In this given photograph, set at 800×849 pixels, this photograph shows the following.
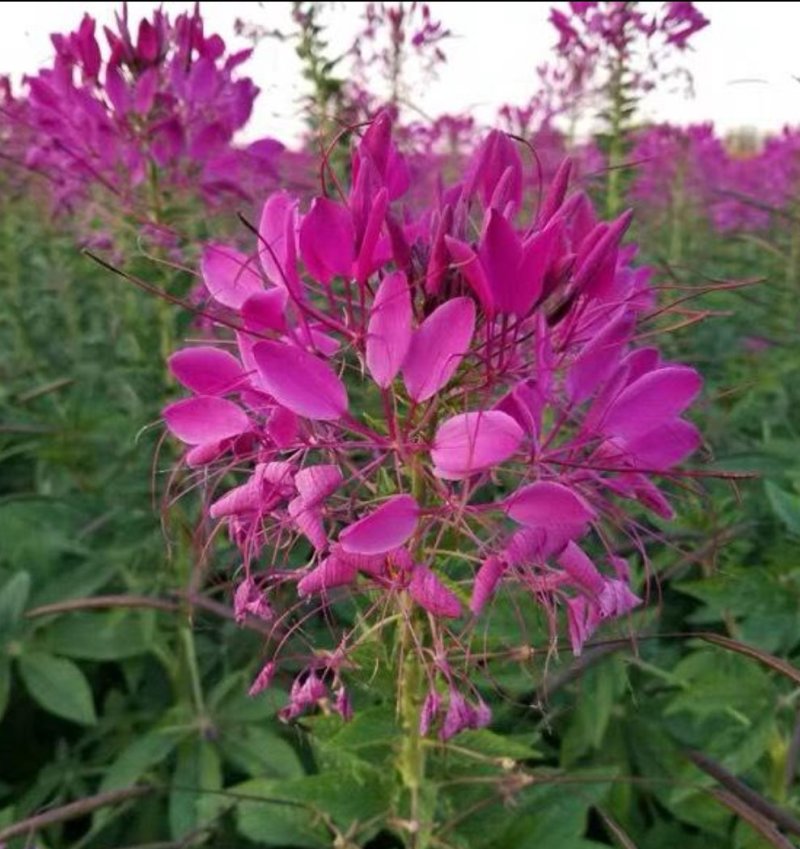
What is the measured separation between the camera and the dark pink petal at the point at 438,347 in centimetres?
76

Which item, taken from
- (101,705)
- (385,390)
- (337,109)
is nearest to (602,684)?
(385,390)

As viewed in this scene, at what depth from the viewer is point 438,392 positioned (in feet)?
2.74

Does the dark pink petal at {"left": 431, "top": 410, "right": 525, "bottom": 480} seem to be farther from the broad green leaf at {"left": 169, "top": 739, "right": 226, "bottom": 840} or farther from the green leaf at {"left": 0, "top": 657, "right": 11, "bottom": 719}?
the green leaf at {"left": 0, "top": 657, "right": 11, "bottom": 719}

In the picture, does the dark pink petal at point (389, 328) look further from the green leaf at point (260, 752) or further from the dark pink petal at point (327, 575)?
the green leaf at point (260, 752)

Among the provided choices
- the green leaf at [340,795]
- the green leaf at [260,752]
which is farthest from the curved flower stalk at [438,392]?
the green leaf at [260,752]

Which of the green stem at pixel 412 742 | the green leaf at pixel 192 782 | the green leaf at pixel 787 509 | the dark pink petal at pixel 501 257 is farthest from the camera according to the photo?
the green leaf at pixel 192 782

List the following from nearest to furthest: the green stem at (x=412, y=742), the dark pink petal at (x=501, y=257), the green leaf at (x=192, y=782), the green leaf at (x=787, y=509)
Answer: the dark pink petal at (x=501, y=257), the green stem at (x=412, y=742), the green leaf at (x=787, y=509), the green leaf at (x=192, y=782)

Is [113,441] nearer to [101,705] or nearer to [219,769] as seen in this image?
[101,705]

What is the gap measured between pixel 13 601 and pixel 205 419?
98 cm

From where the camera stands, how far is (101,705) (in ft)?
6.81

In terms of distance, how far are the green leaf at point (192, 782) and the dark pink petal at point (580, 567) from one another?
906 millimetres

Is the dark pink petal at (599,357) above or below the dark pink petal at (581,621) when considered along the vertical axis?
above

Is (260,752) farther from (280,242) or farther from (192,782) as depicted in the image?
(280,242)

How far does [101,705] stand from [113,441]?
21.3 inches
